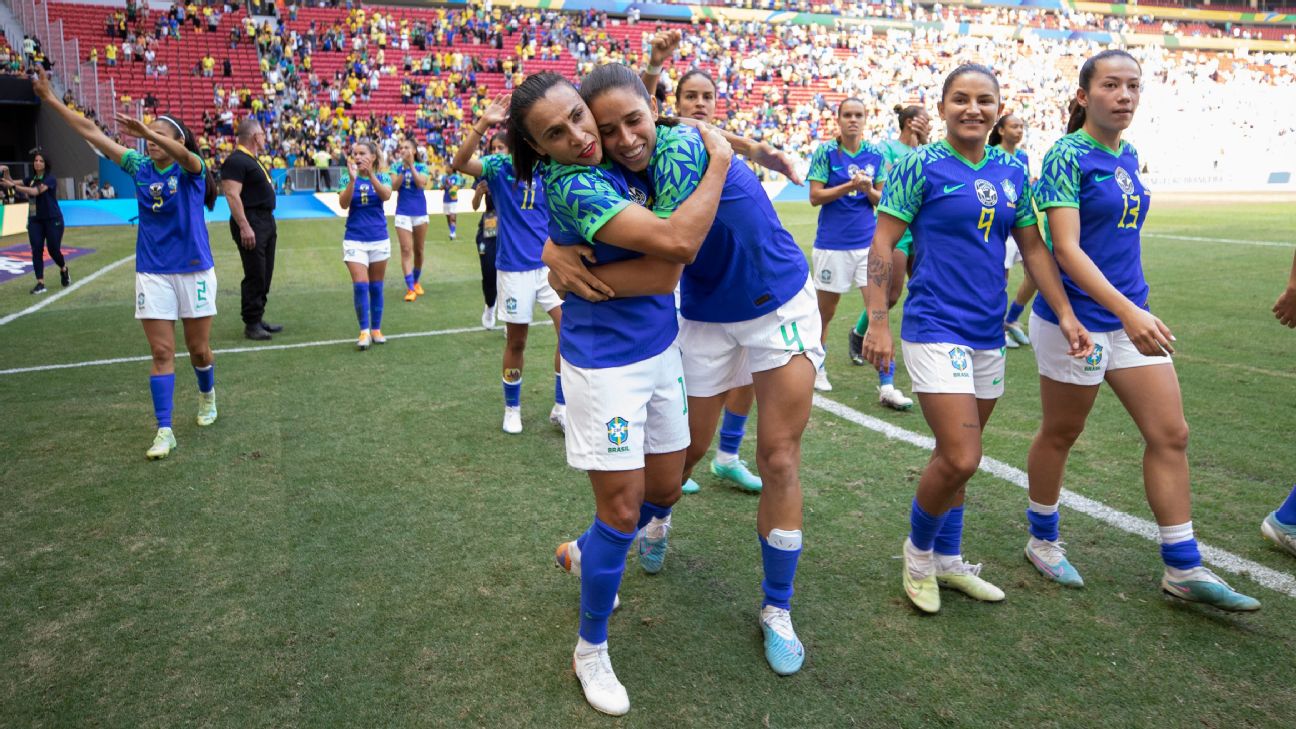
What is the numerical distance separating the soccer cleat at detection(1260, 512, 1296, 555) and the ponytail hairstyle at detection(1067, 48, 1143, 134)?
203 cm

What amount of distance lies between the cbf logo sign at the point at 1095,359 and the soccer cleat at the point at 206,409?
5802 mm

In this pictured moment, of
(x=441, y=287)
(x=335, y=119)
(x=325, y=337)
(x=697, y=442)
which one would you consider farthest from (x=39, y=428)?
(x=335, y=119)

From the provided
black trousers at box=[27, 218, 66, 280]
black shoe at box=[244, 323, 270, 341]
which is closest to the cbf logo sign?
black shoe at box=[244, 323, 270, 341]

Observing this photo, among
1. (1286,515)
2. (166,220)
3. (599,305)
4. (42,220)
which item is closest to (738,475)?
(599,305)

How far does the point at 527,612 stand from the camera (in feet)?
11.8

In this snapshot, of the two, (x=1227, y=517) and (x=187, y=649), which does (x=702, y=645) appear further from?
(x=1227, y=517)

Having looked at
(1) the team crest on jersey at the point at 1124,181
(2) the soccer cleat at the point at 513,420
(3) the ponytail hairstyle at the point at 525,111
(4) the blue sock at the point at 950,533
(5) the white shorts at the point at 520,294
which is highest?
(3) the ponytail hairstyle at the point at 525,111

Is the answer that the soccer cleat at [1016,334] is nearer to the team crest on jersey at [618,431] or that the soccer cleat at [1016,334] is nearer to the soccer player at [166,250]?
the team crest on jersey at [618,431]

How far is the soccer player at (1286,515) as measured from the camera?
12.3 ft

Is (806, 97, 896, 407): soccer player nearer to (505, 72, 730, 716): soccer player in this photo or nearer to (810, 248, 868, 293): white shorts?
(810, 248, 868, 293): white shorts

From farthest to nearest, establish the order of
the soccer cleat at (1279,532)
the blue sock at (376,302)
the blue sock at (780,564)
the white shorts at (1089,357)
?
the blue sock at (376,302) → the soccer cleat at (1279,532) → the white shorts at (1089,357) → the blue sock at (780,564)

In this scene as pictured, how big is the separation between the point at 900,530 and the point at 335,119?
31.3 m

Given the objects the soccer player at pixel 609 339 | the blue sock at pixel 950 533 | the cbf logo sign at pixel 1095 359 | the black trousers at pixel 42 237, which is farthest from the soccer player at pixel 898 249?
the black trousers at pixel 42 237

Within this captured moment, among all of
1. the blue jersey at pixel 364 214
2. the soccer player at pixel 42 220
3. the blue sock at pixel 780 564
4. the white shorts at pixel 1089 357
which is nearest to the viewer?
the blue sock at pixel 780 564
